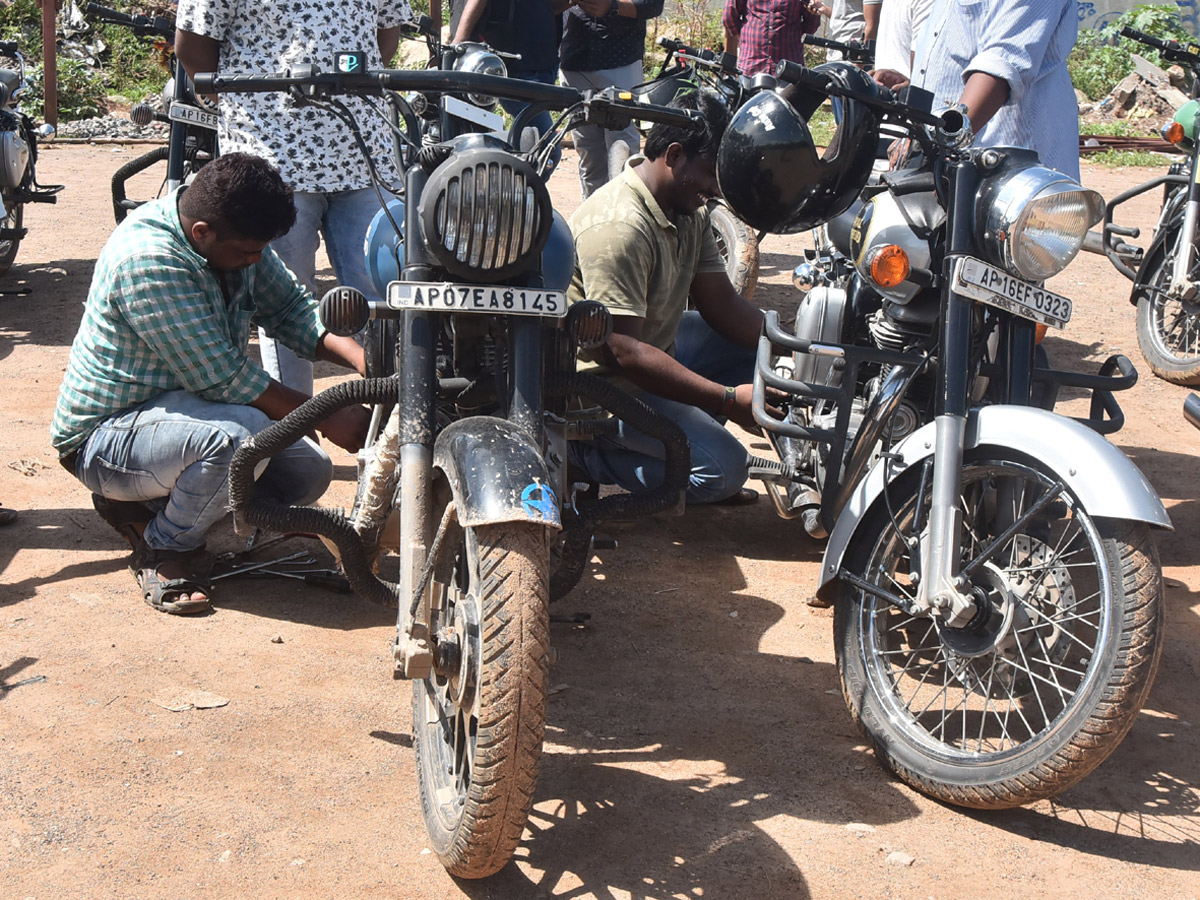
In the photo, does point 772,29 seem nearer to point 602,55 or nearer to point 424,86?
point 602,55

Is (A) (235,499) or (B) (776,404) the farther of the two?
(B) (776,404)

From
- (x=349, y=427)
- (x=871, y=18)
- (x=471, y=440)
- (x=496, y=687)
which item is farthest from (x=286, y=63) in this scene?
(x=871, y=18)

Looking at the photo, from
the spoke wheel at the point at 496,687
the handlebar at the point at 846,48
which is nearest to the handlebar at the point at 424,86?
the spoke wheel at the point at 496,687

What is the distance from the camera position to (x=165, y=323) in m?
3.29

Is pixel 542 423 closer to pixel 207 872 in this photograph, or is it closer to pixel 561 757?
pixel 561 757

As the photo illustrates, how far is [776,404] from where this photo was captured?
3838 millimetres

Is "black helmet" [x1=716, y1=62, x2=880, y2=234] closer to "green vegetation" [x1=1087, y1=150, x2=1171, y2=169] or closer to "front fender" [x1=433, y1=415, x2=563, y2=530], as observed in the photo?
"front fender" [x1=433, y1=415, x2=563, y2=530]

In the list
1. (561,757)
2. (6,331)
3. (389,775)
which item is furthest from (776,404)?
(6,331)

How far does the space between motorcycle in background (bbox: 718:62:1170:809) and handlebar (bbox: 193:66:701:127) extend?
309mm

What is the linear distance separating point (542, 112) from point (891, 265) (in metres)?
0.92

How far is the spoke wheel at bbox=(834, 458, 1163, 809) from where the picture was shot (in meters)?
2.42

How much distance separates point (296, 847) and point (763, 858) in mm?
916

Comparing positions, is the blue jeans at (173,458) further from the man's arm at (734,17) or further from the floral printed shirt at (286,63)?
the man's arm at (734,17)

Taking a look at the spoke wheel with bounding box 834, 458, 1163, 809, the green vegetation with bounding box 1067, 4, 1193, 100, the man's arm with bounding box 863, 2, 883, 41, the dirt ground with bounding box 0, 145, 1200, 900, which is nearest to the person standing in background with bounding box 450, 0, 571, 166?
the man's arm with bounding box 863, 2, 883, 41
